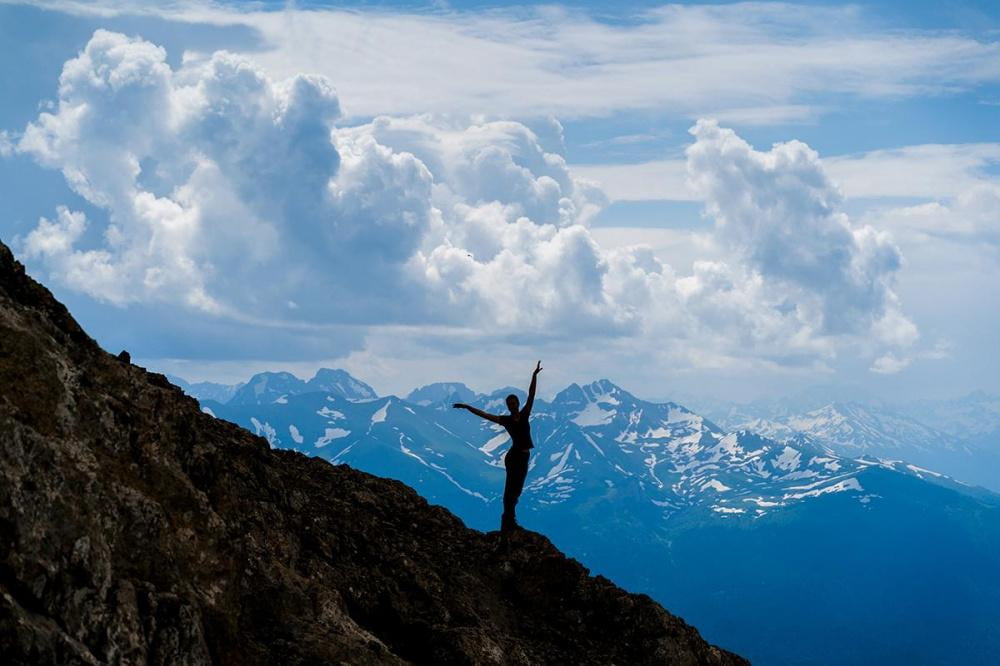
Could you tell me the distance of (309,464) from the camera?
37312 millimetres

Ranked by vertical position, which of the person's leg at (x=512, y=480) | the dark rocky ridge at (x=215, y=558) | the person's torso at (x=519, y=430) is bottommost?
the dark rocky ridge at (x=215, y=558)

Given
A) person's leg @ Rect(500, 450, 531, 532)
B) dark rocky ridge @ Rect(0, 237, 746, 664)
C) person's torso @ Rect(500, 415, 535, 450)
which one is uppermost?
person's torso @ Rect(500, 415, 535, 450)

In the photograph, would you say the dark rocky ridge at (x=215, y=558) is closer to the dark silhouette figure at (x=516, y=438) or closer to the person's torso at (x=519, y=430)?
the dark silhouette figure at (x=516, y=438)

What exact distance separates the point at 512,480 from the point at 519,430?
85.5 inches

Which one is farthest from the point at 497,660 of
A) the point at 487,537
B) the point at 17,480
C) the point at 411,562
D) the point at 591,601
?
the point at 17,480

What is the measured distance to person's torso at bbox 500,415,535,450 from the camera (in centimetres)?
3142

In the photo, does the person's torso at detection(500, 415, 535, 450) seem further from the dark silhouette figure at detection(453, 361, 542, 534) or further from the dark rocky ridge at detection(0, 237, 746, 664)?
the dark rocky ridge at detection(0, 237, 746, 664)

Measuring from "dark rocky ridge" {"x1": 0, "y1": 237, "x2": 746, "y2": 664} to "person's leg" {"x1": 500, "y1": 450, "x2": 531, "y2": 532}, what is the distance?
4.01 feet

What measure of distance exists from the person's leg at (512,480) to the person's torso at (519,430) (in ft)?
0.94

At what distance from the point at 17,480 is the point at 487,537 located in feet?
68.1

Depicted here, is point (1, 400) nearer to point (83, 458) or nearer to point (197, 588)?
point (83, 458)

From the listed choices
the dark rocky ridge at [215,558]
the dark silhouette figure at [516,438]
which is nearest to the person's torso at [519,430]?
the dark silhouette figure at [516,438]

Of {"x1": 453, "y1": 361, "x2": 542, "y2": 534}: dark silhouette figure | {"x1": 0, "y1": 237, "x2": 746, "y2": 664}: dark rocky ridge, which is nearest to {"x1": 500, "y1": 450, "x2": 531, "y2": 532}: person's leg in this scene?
{"x1": 453, "y1": 361, "x2": 542, "y2": 534}: dark silhouette figure

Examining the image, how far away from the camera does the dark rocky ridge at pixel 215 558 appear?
1752 centimetres
